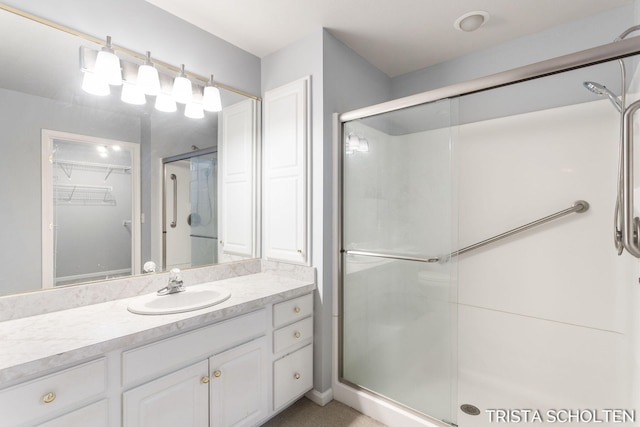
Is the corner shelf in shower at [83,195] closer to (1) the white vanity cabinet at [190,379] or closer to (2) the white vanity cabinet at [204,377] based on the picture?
(1) the white vanity cabinet at [190,379]

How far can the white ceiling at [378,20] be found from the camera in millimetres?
1664

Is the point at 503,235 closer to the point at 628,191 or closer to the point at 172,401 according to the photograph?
the point at 628,191

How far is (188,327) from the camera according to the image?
1265mm

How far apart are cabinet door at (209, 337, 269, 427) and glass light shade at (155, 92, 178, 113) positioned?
140 cm

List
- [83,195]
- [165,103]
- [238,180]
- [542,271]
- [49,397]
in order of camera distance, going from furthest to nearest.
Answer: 1. [238,180]
2. [542,271]
3. [165,103]
4. [83,195]
5. [49,397]

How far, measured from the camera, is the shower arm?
1.13 m

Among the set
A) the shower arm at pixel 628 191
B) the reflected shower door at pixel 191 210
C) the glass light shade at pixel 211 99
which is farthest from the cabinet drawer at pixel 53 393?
the shower arm at pixel 628 191

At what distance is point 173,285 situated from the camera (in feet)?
5.28

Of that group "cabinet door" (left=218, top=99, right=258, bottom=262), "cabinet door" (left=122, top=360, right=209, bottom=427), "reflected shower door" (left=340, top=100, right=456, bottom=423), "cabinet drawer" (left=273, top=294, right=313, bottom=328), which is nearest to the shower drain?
"reflected shower door" (left=340, top=100, right=456, bottom=423)

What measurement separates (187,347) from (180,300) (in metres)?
0.40

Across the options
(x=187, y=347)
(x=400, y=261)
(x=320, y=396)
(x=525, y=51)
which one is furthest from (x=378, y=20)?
(x=320, y=396)

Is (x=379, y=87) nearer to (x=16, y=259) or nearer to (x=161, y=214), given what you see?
(x=161, y=214)

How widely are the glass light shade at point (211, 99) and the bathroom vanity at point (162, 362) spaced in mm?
1144

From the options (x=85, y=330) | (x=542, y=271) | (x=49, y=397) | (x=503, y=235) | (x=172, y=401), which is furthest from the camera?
(x=503, y=235)
